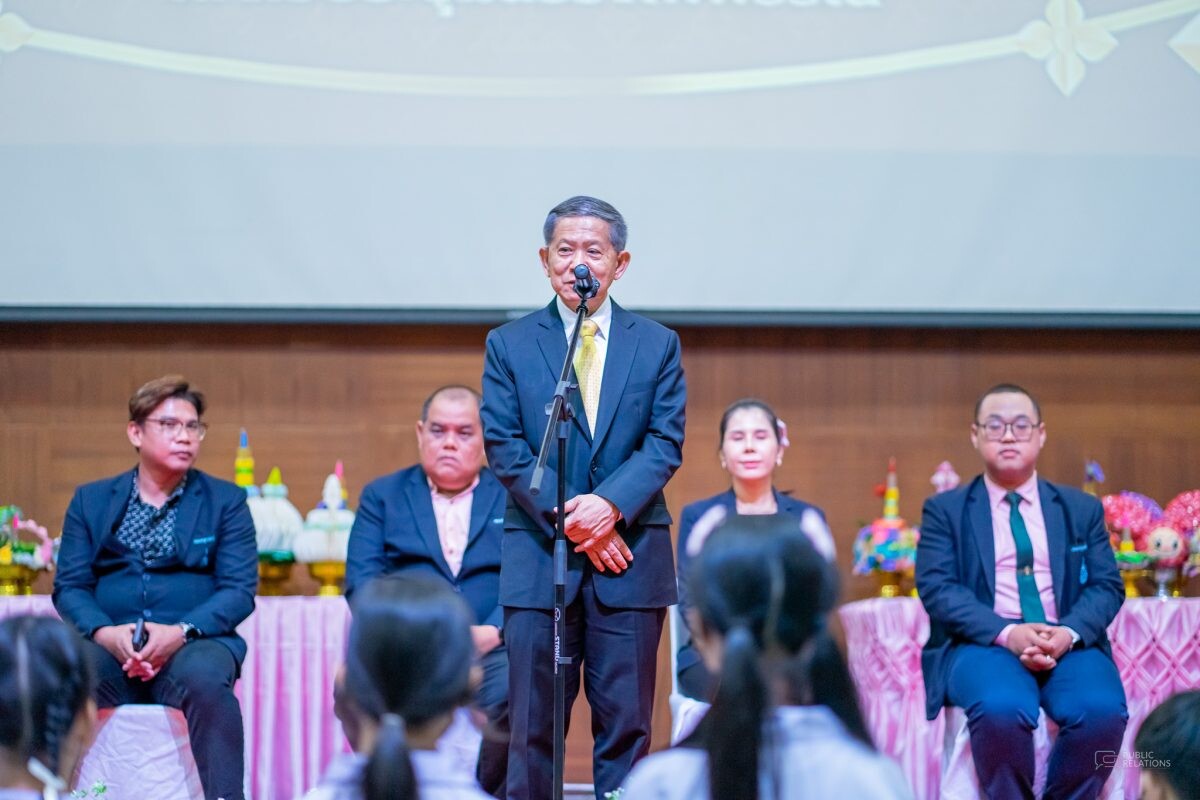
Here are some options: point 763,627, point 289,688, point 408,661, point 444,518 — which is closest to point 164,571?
point 289,688

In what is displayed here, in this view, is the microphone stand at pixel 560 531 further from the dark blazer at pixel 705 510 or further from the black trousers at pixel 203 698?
the dark blazer at pixel 705 510

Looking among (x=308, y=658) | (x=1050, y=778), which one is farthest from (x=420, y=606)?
(x=308, y=658)

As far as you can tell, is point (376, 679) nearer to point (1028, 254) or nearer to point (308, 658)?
point (308, 658)

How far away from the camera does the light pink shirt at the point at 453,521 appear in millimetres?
4098

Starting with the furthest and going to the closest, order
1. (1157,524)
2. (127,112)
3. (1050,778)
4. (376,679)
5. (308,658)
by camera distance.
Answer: (127,112) < (1157,524) < (308,658) < (1050,778) < (376,679)

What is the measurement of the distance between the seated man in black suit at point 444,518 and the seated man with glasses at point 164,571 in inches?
13.8

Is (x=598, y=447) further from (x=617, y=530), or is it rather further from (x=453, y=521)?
(x=453, y=521)

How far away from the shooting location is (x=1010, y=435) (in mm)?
3947

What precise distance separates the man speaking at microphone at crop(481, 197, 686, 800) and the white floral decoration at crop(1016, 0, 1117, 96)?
2282mm

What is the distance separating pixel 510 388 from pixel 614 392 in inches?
9.4

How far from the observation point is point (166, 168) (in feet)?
15.6

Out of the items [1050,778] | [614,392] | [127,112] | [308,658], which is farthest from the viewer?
[127,112]

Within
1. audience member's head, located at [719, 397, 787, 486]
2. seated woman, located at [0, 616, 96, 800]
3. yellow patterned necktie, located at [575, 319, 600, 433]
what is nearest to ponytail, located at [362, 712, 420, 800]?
seated woman, located at [0, 616, 96, 800]

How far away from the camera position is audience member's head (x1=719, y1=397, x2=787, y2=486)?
4.24m
